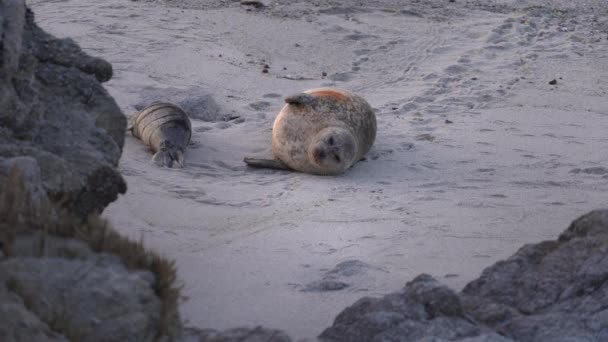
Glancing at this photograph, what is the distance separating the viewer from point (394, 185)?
626 centimetres

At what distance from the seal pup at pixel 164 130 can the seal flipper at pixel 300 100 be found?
817 mm

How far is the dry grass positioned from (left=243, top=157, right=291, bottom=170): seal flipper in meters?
3.54

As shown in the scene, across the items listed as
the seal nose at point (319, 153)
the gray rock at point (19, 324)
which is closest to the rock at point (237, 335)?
the gray rock at point (19, 324)

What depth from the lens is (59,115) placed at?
4.18 metres

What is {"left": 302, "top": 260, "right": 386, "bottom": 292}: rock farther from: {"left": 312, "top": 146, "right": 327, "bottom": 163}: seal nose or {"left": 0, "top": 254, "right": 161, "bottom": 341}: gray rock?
{"left": 312, "top": 146, "right": 327, "bottom": 163}: seal nose

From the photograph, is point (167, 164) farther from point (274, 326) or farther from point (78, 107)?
point (274, 326)

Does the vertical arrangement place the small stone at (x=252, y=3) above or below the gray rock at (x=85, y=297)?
below

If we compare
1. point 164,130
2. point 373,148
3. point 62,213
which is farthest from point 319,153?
point 62,213

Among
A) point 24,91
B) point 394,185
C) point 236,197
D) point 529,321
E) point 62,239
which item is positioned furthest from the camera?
point 394,185

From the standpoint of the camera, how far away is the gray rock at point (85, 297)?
Answer: 2686mm

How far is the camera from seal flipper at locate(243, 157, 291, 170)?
21.9ft

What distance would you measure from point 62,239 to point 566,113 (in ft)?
19.9

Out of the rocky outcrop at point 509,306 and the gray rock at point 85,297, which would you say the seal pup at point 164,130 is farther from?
the gray rock at point 85,297

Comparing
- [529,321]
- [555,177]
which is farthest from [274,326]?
[555,177]
